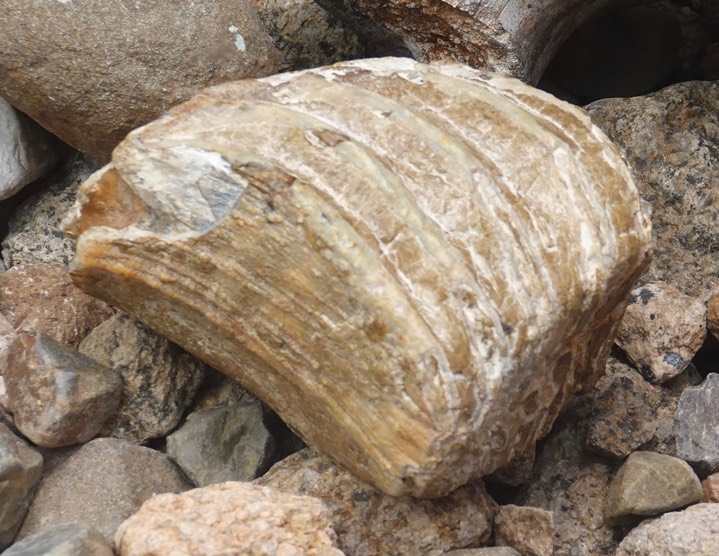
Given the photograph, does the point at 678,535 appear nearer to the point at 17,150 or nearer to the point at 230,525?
the point at 230,525

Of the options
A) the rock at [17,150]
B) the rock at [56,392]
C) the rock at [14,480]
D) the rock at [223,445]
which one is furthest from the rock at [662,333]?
the rock at [17,150]

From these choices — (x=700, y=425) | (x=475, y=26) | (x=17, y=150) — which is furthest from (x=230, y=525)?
(x=475, y=26)

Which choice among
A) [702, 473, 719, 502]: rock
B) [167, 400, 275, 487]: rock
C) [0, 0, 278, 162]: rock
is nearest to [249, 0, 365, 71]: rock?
[0, 0, 278, 162]: rock

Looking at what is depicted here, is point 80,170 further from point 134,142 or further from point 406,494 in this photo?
point 406,494

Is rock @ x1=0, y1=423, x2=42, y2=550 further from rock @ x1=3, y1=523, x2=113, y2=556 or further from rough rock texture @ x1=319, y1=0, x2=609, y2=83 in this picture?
rough rock texture @ x1=319, y1=0, x2=609, y2=83

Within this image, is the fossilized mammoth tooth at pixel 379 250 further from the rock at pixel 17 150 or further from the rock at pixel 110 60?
the rock at pixel 17 150

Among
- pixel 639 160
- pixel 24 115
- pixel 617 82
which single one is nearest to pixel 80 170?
pixel 24 115
